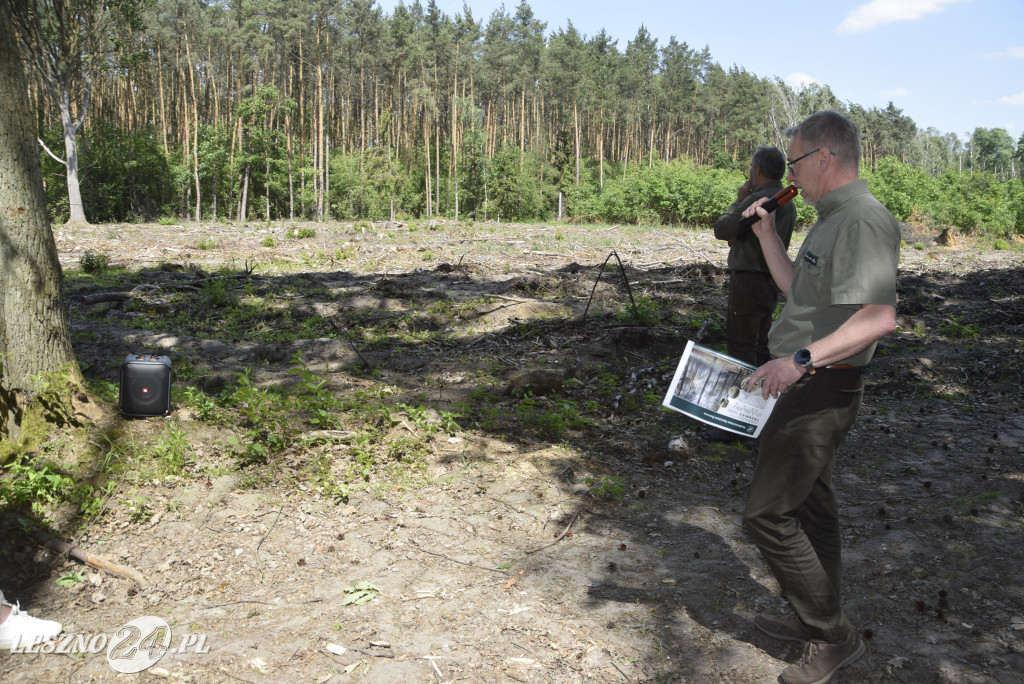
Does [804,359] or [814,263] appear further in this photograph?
[814,263]

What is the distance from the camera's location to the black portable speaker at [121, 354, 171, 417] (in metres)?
4.87

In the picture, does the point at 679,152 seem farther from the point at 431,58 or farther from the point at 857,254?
the point at 857,254

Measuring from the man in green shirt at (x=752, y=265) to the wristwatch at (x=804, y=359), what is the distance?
2.95m

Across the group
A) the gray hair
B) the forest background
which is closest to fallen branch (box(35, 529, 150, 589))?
the gray hair

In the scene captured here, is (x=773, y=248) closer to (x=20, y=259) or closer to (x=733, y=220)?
(x=733, y=220)

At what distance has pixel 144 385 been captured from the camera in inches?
193

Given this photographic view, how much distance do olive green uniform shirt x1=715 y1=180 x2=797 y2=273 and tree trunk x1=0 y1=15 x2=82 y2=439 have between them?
4.64 meters

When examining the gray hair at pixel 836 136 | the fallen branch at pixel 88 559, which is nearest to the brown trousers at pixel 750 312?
the gray hair at pixel 836 136

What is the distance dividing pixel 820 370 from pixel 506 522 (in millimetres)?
2474

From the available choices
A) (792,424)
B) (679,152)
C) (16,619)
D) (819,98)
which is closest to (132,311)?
(16,619)

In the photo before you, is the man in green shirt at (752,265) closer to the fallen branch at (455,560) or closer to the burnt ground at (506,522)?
the burnt ground at (506,522)

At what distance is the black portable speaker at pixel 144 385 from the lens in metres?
4.87

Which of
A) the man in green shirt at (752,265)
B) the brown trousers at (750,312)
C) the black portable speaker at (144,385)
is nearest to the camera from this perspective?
the black portable speaker at (144,385)

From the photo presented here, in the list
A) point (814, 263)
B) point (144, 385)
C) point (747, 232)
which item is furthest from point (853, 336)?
point (144, 385)
